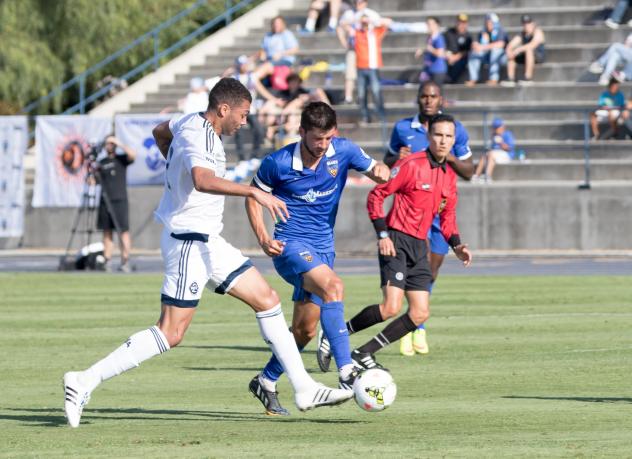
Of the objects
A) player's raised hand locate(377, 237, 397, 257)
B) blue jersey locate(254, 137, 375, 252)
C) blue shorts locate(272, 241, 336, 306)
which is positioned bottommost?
player's raised hand locate(377, 237, 397, 257)

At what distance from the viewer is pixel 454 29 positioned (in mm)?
34688

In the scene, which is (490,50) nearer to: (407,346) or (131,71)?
(131,71)

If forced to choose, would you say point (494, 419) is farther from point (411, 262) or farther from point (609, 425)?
point (411, 262)

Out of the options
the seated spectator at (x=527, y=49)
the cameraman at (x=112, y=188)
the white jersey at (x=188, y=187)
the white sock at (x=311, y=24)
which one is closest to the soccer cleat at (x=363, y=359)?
the white jersey at (x=188, y=187)

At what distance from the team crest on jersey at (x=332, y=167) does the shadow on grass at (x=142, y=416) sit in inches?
70.1

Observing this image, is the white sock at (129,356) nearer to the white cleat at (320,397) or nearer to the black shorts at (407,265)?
the white cleat at (320,397)

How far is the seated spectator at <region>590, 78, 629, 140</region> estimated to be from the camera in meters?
31.2

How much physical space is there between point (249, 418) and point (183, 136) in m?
1.87

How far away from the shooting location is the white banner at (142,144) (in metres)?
32.0

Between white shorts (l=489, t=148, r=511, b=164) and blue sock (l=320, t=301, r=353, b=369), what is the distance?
843 inches

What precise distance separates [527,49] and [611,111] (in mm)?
3669

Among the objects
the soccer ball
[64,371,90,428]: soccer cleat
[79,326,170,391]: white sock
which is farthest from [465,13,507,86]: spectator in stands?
[64,371,90,428]: soccer cleat

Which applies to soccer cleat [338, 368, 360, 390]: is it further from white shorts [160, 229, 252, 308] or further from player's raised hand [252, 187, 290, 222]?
player's raised hand [252, 187, 290, 222]

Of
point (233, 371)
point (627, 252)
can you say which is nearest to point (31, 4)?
point (627, 252)
